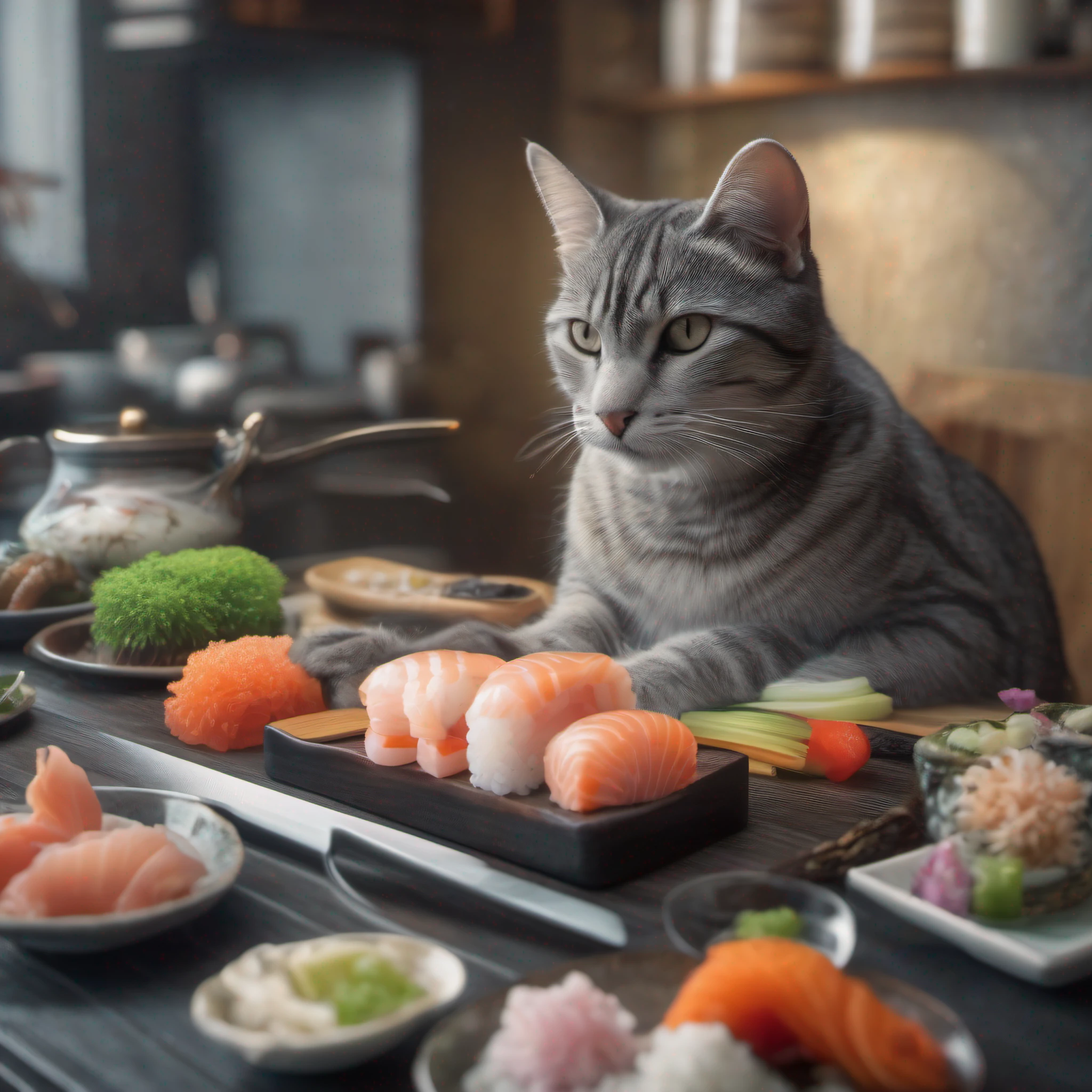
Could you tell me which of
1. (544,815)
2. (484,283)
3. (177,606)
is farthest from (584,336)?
(484,283)

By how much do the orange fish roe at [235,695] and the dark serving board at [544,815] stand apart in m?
0.12

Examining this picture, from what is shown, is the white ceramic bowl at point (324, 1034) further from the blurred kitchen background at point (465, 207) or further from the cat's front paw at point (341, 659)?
Result: the blurred kitchen background at point (465, 207)

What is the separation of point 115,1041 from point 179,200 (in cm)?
344

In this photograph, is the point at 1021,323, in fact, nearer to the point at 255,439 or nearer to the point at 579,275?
the point at 579,275

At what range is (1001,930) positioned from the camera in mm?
671

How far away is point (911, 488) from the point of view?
4.22 ft

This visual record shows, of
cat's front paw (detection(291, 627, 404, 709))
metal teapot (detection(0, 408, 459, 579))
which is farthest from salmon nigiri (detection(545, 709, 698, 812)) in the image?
metal teapot (detection(0, 408, 459, 579))

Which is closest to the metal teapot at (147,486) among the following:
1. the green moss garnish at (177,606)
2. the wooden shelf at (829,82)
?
the green moss garnish at (177,606)

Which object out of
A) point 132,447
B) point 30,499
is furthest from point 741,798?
point 30,499

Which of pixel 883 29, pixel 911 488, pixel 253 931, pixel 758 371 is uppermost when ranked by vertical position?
pixel 883 29

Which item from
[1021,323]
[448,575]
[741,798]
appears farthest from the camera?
[1021,323]

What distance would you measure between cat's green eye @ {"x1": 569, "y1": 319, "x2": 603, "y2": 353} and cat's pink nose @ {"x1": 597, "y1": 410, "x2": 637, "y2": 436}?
134 mm

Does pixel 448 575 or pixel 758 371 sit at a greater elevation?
pixel 758 371

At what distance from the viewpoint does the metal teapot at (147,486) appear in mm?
1382
